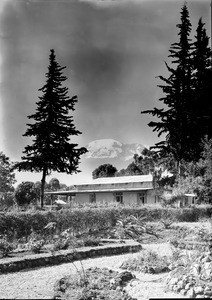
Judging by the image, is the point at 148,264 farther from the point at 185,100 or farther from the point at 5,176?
the point at 5,176

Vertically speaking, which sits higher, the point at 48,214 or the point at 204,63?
the point at 204,63

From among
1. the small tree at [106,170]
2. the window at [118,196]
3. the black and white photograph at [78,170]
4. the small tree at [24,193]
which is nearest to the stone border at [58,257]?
the black and white photograph at [78,170]

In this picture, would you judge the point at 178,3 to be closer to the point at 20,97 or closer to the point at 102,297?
the point at 102,297

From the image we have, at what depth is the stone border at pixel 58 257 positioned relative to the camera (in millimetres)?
8805

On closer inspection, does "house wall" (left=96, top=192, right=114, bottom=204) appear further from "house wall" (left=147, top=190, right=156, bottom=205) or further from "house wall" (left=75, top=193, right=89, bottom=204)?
"house wall" (left=147, top=190, right=156, bottom=205)

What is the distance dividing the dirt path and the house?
2745 centimetres

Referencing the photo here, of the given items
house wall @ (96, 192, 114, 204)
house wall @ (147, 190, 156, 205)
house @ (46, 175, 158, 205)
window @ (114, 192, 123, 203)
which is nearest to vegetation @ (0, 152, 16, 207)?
house @ (46, 175, 158, 205)

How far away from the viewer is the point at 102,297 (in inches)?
233

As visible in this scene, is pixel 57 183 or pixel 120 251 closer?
pixel 120 251

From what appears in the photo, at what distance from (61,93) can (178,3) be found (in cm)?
2119

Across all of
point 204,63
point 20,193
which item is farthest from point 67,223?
point 20,193

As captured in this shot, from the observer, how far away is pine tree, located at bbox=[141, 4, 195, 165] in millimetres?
26375

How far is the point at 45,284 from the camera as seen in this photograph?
723 cm

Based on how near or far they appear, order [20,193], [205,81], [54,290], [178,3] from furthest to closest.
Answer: [20,193] → [205,81] → [178,3] → [54,290]
